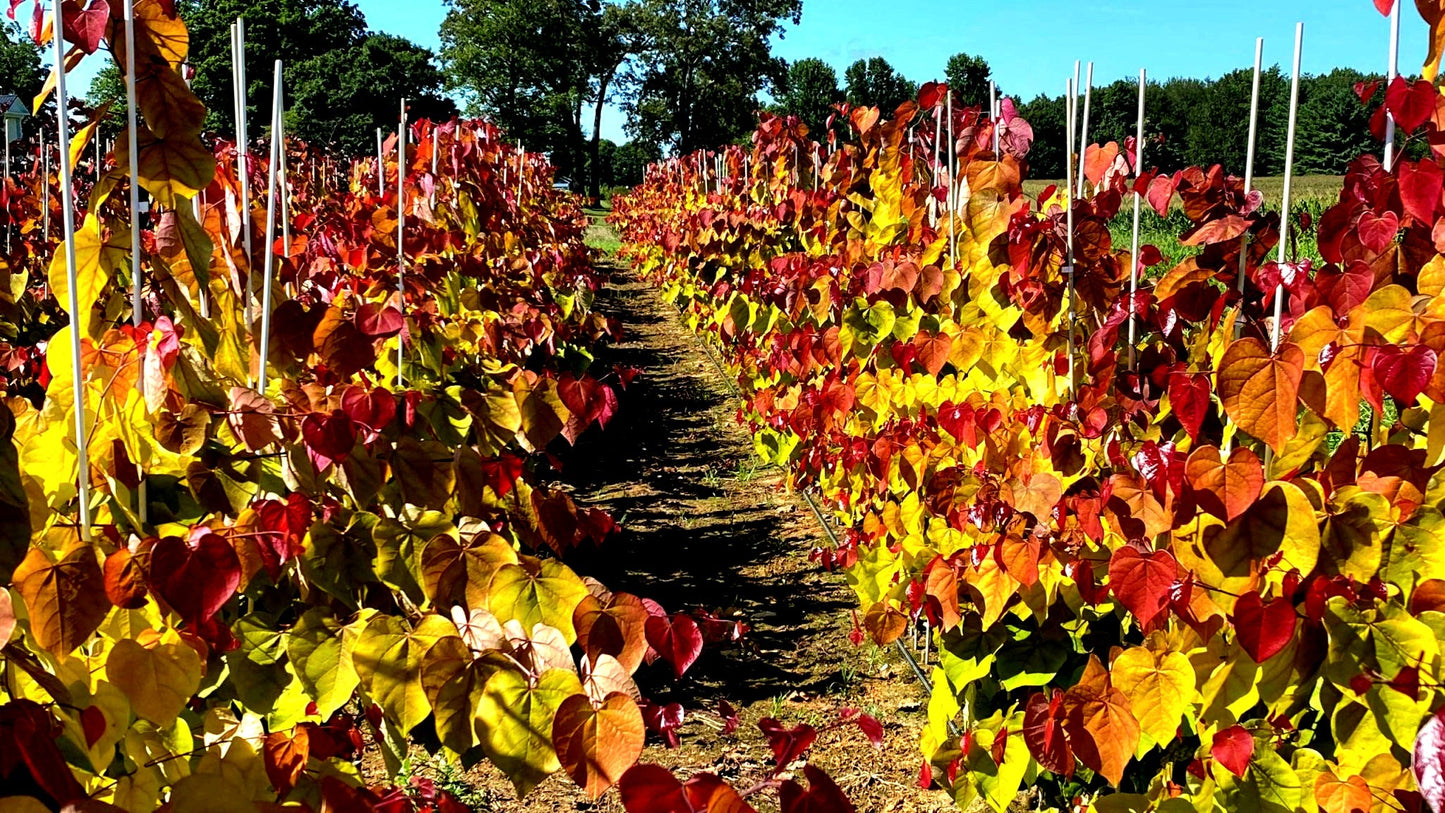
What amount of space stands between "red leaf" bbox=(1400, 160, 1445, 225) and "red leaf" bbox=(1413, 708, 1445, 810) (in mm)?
838

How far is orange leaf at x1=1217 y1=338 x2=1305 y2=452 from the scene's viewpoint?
4.52 ft

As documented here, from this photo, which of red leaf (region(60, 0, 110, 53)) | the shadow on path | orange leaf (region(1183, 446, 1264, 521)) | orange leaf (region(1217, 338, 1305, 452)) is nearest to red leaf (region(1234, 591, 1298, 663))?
orange leaf (region(1183, 446, 1264, 521))

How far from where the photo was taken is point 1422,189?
4.87 ft

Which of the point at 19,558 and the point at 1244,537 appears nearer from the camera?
the point at 19,558

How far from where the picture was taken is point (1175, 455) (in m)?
1.70

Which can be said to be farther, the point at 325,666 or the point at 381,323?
the point at 381,323

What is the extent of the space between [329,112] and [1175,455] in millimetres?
53697

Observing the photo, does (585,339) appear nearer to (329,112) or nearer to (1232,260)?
(1232,260)

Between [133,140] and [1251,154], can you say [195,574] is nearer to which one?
[133,140]

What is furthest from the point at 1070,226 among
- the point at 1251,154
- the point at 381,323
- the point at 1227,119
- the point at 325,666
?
the point at 1227,119

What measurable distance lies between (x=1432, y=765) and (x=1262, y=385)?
1.92 feet

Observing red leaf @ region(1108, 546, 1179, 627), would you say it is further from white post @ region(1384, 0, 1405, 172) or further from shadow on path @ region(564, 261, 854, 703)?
shadow on path @ region(564, 261, 854, 703)

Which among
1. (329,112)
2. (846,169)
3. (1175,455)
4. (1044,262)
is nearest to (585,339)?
(846,169)

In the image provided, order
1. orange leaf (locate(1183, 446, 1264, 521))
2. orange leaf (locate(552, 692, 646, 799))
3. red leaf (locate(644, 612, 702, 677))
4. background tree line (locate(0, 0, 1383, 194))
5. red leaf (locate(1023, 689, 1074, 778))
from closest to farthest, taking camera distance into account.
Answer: orange leaf (locate(552, 692, 646, 799)), red leaf (locate(644, 612, 702, 677)), orange leaf (locate(1183, 446, 1264, 521)), red leaf (locate(1023, 689, 1074, 778)), background tree line (locate(0, 0, 1383, 194))
